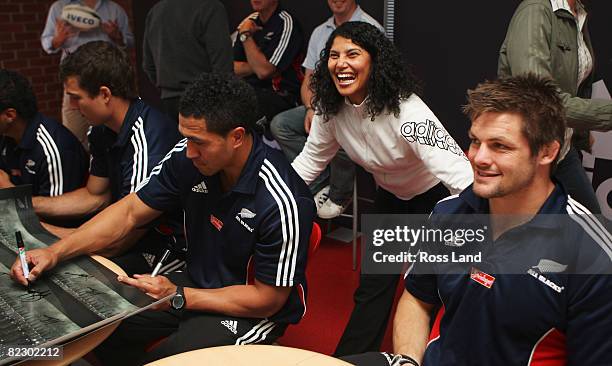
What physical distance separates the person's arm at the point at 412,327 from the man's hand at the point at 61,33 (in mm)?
3855

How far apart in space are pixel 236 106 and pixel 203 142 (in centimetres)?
15

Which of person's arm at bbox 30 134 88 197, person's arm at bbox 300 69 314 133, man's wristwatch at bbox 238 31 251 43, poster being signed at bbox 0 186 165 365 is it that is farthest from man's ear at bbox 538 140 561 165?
man's wristwatch at bbox 238 31 251 43

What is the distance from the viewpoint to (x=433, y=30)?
360 cm

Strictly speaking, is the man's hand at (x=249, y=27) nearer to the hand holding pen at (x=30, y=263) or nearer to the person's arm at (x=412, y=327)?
the hand holding pen at (x=30, y=263)

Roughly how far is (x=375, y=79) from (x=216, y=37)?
Answer: 1.70 m

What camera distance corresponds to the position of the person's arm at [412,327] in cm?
157

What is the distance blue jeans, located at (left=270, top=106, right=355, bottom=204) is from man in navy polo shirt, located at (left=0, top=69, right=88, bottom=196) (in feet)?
4.82

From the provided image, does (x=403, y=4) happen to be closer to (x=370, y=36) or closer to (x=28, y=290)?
(x=370, y=36)

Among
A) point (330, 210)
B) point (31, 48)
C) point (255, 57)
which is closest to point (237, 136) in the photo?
point (330, 210)

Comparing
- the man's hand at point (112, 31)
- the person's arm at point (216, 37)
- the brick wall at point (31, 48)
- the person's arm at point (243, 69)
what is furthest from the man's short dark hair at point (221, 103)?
the brick wall at point (31, 48)

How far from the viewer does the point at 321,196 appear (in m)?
3.60

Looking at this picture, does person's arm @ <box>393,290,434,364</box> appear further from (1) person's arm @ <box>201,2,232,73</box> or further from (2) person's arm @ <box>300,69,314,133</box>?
(1) person's arm @ <box>201,2,232,73</box>

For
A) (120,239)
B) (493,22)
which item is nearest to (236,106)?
(120,239)

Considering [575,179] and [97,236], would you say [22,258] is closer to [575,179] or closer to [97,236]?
[97,236]
